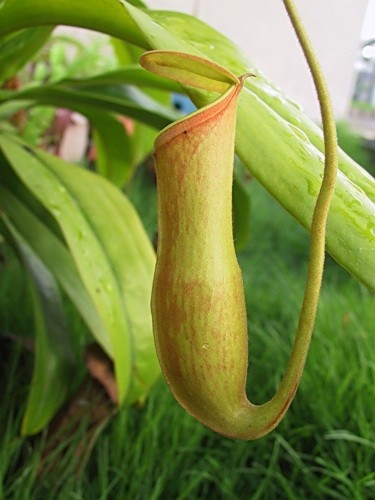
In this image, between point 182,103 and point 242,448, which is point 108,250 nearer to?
point 242,448

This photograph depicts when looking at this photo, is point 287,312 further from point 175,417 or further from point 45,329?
point 45,329

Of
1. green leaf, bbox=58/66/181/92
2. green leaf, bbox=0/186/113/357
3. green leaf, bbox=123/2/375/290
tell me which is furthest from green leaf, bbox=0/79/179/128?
green leaf, bbox=123/2/375/290

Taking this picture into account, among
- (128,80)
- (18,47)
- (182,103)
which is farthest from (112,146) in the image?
(182,103)

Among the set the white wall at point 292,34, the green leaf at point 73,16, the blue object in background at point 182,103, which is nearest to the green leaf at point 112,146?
the green leaf at point 73,16

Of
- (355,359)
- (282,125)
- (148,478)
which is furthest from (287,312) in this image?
(282,125)

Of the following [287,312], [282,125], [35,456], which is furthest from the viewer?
[287,312]

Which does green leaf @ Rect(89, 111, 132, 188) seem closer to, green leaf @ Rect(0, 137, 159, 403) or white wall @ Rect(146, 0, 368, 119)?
green leaf @ Rect(0, 137, 159, 403)
